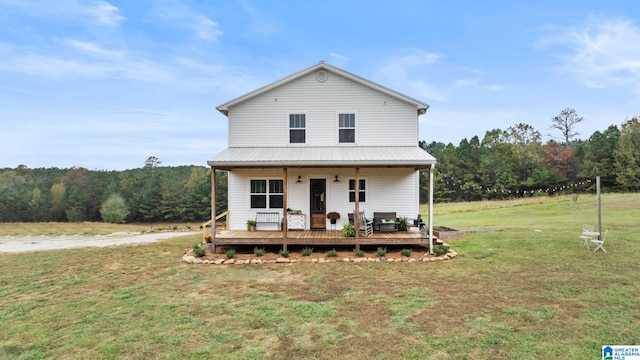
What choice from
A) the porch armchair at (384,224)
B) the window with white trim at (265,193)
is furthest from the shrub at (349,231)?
the window with white trim at (265,193)

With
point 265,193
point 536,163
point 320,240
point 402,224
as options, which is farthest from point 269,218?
→ point 536,163

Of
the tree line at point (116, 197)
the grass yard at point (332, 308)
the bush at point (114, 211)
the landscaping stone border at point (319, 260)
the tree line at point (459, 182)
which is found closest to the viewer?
the grass yard at point (332, 308)

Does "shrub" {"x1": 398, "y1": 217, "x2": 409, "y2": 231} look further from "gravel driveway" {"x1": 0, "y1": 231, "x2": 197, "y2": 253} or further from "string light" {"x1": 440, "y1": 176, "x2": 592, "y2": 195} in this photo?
"string light" {"x1": 440, "y1": 176, "x2": 592, "y2": 195}

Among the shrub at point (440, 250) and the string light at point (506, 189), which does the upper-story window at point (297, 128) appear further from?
the string light at point (506, 189)

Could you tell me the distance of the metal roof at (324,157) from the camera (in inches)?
403

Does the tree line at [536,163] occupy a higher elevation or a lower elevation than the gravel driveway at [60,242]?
higher

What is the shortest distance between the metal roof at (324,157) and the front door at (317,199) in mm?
1408

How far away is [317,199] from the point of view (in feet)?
41.9

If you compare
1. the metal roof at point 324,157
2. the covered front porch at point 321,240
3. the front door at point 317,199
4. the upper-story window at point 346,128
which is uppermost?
the upper-story window at point 346,128

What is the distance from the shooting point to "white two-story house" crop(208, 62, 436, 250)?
12617mm

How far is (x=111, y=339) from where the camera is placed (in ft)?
15.8

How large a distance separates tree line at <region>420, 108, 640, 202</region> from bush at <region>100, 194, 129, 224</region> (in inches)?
1841

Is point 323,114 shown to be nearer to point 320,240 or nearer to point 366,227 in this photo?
point 366,227

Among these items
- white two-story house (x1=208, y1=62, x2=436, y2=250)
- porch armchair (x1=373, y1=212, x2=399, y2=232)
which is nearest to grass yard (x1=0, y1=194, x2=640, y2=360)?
porch armchair (x1=373, y1=212, x2=399, y2=232)
